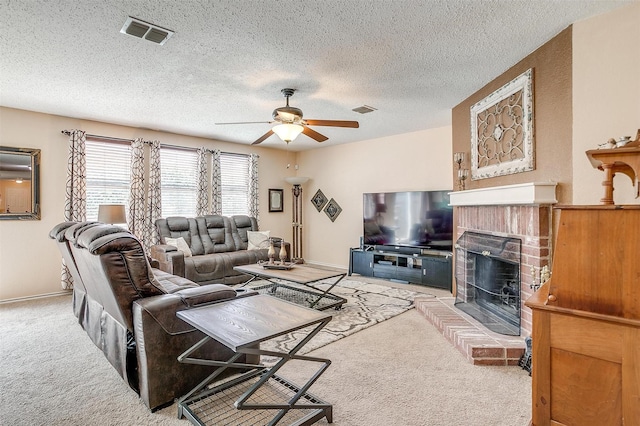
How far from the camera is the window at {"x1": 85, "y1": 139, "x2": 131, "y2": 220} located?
4.76 metres

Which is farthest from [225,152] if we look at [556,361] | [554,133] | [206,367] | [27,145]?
[556,361]

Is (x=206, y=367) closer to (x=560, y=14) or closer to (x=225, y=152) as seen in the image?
(x=560, y=14)

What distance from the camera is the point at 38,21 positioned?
2242mm

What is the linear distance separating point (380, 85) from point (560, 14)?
5.28 feet

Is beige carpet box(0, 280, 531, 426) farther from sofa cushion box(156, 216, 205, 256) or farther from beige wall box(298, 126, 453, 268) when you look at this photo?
beige wall box(298, 126, 453, 268)

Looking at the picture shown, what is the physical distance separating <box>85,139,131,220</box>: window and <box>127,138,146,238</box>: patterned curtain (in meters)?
0.12

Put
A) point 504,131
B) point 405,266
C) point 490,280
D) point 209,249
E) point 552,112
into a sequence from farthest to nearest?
point 209,249
point 405,266
point 490,280
point 504,131
point 552,112

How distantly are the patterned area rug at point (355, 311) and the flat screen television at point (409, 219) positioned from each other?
93 centimetres

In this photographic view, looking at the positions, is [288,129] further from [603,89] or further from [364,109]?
[603,89]

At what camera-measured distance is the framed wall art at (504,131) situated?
2768 millimetres

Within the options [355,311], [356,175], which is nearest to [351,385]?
[355,311]

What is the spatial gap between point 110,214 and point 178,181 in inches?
58.8

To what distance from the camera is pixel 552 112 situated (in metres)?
2.52

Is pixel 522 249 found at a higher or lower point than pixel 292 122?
lower
